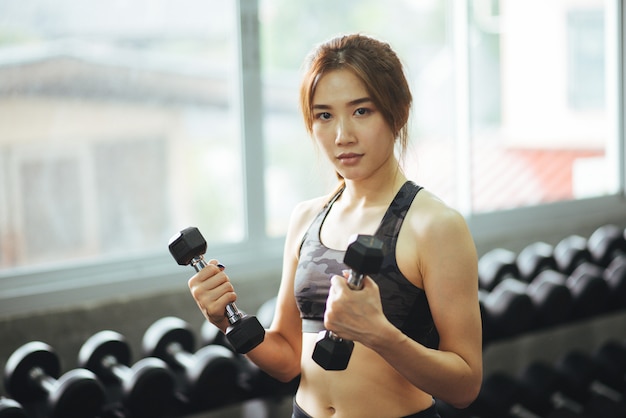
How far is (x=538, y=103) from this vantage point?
11.5 ft

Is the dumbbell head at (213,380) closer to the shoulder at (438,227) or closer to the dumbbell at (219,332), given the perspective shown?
the dumbbell at (219,332)

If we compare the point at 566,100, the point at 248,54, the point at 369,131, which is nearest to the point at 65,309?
the point at 248,54

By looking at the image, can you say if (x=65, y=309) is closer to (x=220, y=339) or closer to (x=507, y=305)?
(x=220, y=339)

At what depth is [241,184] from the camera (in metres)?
2.57

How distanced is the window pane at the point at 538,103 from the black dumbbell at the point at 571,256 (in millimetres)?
397

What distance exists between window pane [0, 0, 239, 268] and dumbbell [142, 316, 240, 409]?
17.6 inches

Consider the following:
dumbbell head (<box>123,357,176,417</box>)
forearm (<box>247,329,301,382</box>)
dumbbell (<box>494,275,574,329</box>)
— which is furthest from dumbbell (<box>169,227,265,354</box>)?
dumbbell (<box>494,275,574,329</box>)

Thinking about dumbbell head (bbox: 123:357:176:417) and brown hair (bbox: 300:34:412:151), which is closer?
brown hair (bbox: 300:34:412:151)

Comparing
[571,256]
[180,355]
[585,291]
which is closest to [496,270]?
[585,291]

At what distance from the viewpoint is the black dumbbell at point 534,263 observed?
2.78 metres

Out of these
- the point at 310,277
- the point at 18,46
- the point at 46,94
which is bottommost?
the point at 310,277

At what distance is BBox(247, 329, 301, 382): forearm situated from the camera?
1305 mm

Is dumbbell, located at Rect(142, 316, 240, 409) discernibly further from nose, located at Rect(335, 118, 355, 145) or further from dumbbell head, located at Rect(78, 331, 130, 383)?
nose, located at Rect(335, 118, 355, 145)

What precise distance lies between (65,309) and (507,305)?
1.36 m
